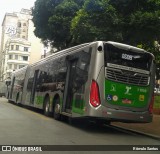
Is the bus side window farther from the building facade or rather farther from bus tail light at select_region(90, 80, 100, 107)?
the building facade

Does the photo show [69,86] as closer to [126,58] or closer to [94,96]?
[94,96]

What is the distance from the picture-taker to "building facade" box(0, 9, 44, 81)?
104 metres

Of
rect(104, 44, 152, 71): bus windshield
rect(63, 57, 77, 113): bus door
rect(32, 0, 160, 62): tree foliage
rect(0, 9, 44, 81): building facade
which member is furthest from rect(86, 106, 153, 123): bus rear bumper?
rect(0, 9, 44, 81): building facade

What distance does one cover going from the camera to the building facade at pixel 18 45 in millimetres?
104500

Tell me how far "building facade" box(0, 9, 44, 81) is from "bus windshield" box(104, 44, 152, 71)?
250 feet

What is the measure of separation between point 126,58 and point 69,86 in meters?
3.24

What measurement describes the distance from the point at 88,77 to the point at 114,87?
1054 millimetres

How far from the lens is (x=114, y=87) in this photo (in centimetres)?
1452

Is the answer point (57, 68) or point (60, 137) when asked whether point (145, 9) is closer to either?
point (57, 68)

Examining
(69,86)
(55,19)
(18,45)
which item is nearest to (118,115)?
(69,86)

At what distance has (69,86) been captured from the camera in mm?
17000

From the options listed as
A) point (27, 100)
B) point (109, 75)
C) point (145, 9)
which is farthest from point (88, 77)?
point (27, 100)

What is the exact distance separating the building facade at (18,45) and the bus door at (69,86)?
242 ft

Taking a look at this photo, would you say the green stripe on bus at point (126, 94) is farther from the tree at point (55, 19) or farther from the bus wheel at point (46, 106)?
the tree at point (55, 19)
